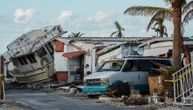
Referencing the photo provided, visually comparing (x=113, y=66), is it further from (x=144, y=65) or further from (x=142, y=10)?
(x=142, y=10)

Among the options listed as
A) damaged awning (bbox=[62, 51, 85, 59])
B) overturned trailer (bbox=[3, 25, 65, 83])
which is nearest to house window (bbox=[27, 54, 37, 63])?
overturned trailer (bbox=[3, 25, 65, 83])

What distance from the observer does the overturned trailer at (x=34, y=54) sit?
136 feet

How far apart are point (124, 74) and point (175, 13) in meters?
4.21

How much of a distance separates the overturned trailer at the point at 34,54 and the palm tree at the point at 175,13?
1720 centimetres

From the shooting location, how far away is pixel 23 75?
4356 centimetres

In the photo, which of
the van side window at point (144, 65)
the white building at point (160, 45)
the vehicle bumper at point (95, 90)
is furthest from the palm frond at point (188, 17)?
the vehicle bumper at point (95, 90)

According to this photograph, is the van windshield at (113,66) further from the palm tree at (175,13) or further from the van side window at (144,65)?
the palm tree at (175,13)

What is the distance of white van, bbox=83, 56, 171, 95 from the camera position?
23.5 meters

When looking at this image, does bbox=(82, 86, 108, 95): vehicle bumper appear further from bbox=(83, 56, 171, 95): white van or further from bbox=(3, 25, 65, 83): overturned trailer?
bbox=(3, 25, 65, 83): overturned trailer

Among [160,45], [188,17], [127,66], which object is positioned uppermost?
[188,17]

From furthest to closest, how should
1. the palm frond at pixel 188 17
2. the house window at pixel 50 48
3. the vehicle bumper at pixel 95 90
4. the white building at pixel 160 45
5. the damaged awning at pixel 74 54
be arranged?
the house window at pixel 50 48
the damaged awning at pixel 74 54
the white building at pixel 160 45
the palm frond at pixel 188 17
the vehicle bumper at pixel 95 90

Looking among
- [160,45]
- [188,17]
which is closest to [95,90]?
[160,45]

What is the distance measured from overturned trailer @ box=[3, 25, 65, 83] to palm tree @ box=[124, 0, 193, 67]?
17.2 metres

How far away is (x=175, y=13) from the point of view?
21.6 m
